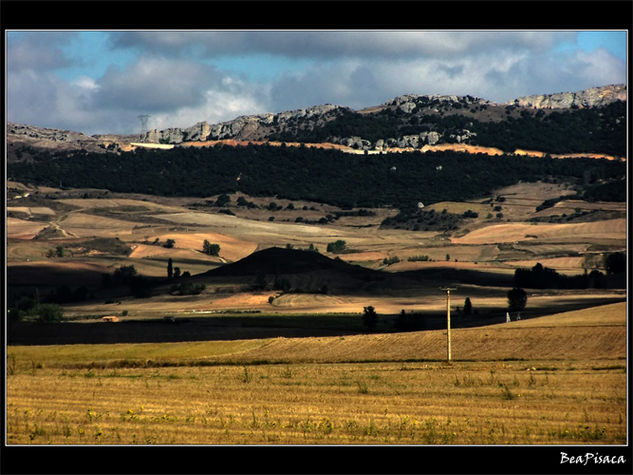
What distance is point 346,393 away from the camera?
40.1 metres

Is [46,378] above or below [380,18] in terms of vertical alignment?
below

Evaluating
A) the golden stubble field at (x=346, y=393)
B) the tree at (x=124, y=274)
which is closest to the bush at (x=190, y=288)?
the tree at (x=124, y=274)

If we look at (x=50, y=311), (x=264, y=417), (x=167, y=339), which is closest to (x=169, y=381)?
(x=264, y=417)

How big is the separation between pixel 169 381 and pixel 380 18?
111ft

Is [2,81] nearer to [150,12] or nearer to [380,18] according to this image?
[150,12]

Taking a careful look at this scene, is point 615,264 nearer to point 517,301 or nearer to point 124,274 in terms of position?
point 517,301

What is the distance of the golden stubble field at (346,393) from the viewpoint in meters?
26.4

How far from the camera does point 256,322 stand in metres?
121

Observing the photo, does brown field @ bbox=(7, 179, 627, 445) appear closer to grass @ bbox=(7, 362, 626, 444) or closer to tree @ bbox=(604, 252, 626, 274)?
grass @ bbox=(7, 362, 626, 444)

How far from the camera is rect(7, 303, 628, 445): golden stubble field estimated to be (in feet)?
86.6

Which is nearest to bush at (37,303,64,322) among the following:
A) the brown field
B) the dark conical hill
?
the brown field

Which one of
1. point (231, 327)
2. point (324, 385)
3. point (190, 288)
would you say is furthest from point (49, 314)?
point (324, 385)

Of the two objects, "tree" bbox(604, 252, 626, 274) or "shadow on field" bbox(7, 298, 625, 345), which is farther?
"tree" bbox(604, 252, 626, 274)

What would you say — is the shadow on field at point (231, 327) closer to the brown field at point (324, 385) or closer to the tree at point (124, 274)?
the brown field at point (324, 385)
